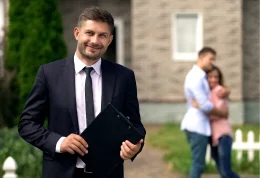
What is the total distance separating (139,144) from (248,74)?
1412cm

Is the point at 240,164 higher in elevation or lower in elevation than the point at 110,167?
lower

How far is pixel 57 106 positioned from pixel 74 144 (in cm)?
26

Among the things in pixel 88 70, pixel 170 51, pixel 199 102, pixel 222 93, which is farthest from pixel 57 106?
pixel 170 51

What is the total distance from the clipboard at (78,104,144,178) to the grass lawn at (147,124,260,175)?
18.0ft

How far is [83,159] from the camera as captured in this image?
10.3ft

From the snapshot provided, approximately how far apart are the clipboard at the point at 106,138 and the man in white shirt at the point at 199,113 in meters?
3.57

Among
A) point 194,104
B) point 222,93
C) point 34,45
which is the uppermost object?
point 34,45

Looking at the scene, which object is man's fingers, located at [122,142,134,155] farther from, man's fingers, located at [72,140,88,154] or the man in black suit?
man's fingers, located at [72,140,88,154]

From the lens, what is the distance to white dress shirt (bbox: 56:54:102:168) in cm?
320

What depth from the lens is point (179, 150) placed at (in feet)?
34.6

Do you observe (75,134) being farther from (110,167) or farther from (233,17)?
(233,17)

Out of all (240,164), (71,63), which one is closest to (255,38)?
(240,164)

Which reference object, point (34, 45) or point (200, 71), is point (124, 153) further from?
point (34, 45)

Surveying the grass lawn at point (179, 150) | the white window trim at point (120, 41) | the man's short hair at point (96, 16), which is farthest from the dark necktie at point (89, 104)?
the white window trim at point (120, 41)
